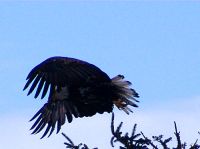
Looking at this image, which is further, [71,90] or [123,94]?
[123,94]

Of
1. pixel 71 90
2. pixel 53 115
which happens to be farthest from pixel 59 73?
pixel 53 115

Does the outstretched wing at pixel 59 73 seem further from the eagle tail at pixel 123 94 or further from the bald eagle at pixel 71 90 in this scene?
the eagle tail at pixel 123 94

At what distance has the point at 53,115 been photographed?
11.0 metres

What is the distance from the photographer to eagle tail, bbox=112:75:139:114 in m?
11.1

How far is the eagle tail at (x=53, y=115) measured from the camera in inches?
420

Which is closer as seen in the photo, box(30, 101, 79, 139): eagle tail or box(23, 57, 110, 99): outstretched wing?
box(23, 57, 110, 99): outstretched wing

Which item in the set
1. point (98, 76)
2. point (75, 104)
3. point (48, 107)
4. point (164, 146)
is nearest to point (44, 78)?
point (98, 76)

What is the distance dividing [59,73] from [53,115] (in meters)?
2.22

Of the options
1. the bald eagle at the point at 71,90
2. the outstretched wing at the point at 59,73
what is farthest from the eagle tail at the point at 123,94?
the outstretched wing at the point at 59,73

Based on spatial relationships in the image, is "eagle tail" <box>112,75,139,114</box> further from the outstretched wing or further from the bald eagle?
the outstretched wing

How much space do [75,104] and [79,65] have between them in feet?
5.12

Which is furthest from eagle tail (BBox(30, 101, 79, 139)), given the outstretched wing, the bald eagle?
the outstretched wing

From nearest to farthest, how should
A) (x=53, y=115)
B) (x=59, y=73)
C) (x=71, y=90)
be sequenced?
1. (x=59, y=73)
2. (x=71, y=90)
3. (x=53, y=115)

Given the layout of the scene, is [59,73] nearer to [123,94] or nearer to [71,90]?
[71,90]
